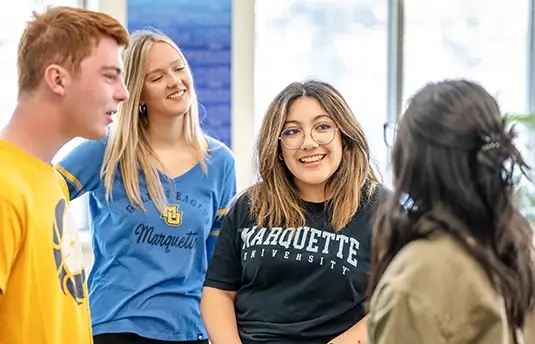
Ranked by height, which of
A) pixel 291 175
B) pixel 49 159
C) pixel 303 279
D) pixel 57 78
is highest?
pixel 57 78

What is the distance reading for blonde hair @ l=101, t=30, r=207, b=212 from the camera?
82.5 inches

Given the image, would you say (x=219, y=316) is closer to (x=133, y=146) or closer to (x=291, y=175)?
(x=291, y=175)

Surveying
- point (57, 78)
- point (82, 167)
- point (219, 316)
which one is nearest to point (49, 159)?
point (57, 78)

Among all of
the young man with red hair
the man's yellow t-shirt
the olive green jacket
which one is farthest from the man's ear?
the olive green jacket

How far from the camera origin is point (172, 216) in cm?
212

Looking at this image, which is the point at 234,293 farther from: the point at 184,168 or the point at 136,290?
the point at 184,168

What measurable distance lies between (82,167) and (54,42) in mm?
722

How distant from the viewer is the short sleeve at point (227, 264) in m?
2.02

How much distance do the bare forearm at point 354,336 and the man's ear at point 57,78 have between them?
948mm

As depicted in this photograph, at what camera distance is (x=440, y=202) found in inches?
45.1

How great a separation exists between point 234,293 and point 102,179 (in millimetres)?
517

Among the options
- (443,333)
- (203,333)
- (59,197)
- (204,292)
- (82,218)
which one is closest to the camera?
(443,333)

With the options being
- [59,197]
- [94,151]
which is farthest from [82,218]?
[59,197]

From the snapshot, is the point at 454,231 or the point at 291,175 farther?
the point at 291,175
